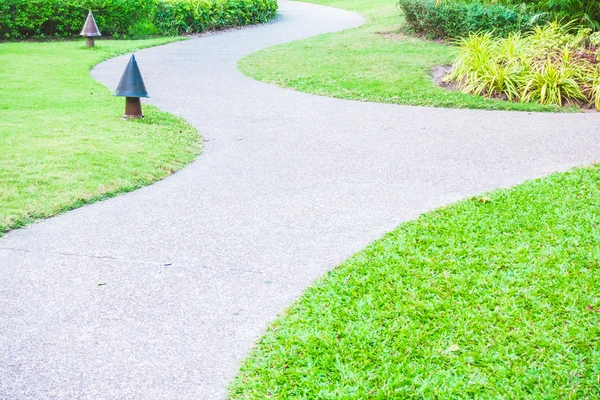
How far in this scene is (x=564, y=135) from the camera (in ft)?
24.9

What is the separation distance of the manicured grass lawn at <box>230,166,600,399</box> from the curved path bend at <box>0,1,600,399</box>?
240mm

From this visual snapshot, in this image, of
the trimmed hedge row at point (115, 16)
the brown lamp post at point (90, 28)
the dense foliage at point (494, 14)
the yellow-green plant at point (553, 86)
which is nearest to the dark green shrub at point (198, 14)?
the trimmed hedge row at point (115, 16)

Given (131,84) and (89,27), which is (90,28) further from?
(131,84)

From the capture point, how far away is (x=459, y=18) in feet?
47.2

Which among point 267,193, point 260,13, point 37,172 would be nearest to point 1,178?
point 37,172

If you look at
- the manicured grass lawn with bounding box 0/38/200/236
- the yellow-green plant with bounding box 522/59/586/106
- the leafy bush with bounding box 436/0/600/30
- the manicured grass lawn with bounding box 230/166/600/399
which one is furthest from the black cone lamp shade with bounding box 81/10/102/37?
the manicured grass lawn with bounding box 230/166/600/399

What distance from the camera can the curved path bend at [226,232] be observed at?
126 inches

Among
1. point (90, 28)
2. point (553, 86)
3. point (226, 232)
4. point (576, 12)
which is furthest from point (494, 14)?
point (226, 232)

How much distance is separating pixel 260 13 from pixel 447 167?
15.9 metres

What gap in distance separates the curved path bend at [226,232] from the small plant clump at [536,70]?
0.88 m

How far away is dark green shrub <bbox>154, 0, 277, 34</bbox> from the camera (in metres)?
17.5

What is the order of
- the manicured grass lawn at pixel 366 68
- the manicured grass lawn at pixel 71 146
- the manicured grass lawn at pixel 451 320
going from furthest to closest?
the manicured grass lawn at pixel 366 68
the manicured grass lawn at pixel 71 146
the manicured grass lawn at pixel 451 320

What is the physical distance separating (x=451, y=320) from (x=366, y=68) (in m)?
9.23

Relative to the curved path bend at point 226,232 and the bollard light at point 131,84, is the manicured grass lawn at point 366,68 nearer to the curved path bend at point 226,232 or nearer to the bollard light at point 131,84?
the curved path bend at point 226,232
